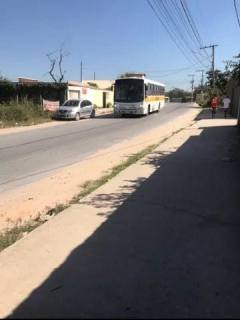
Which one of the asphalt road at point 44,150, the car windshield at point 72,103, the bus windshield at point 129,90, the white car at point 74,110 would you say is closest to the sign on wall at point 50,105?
the car windshield at point 72,103

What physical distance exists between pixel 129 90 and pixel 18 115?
930cm

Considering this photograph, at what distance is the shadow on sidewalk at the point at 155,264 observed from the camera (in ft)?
14.2

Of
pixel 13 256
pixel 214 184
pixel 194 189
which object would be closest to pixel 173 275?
A: pixel 13 256

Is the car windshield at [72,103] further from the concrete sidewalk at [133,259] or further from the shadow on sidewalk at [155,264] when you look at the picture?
the shadow on sidewalk at [155,264]

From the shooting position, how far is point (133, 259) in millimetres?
5504

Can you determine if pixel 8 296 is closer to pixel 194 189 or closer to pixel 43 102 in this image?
pixel 194 189

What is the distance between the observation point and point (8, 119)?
31.3 metres

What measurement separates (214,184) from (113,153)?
7.19 metres

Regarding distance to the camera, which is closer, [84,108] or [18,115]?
[18,115]

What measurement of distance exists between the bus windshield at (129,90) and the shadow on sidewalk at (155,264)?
28.5 m

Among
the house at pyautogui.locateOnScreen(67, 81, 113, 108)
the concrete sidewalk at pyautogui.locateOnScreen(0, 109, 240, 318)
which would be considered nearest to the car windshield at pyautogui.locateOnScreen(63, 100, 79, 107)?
the house at pyautogui.locateOnScreen(67, 81, 113, 108)

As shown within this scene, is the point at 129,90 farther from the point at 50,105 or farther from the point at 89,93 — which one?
the point at 89,93

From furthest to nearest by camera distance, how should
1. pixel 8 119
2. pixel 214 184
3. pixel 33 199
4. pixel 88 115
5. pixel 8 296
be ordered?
pixel 88 115, pixel 8 119, pixel 214 184, pixel 33 199, pixel 8 296

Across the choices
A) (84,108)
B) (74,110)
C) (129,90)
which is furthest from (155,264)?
(129,90)
